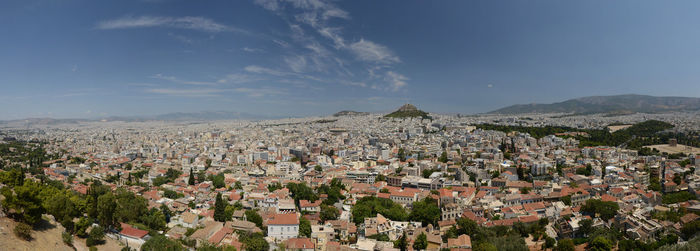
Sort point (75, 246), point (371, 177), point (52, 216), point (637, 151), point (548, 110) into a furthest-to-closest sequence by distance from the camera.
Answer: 1. point (548, 110)
2. point (637, 151)
3. point (371, 177)
4. point (52, 216)
5. point (75, 246)

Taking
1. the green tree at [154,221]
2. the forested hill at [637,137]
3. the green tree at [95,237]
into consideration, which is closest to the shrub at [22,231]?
the green tree at [95,237]

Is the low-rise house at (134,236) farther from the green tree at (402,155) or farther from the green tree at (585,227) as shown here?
the green tree at (402,155)

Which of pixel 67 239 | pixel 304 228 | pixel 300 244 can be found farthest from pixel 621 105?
pixel 67 239

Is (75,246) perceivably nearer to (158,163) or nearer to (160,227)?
(160,227)

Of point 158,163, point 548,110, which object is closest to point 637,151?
point 158,163

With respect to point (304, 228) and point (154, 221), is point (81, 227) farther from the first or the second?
point (304, 228)

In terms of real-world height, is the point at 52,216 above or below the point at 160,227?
above
